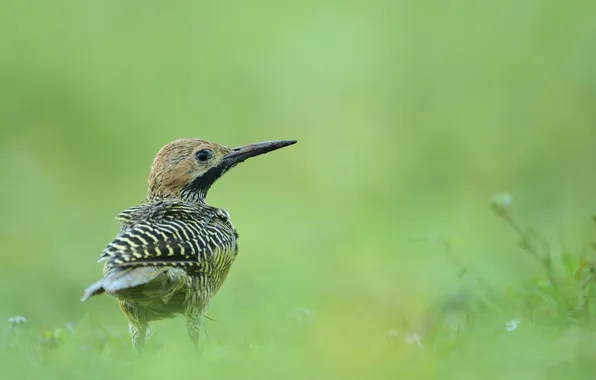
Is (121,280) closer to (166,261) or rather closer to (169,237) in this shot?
Answer: (166,261)

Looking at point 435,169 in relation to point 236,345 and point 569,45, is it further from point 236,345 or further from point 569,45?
point 236,345

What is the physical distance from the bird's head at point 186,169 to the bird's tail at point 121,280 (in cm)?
181

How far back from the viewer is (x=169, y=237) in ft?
24.6

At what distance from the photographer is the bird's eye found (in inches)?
357

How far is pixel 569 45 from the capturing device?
640 inches

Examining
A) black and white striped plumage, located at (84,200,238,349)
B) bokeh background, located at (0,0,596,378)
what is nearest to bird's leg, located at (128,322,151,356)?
black and white striped plumage, located at (84,200,238,349)

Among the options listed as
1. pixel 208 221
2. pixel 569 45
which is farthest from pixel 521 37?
pixel 208 221

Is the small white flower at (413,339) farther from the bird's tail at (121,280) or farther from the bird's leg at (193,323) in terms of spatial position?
the bird's tail at (121,280)

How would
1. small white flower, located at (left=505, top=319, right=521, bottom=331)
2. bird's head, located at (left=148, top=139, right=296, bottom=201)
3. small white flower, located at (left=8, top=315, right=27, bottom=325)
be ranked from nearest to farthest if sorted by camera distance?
small white flower, located at (left=505, top=319, right=521, bottom=331)
small white flower, located at (left=8, top=315, right=27, bottom=325)
bird's head, located at (left=148, top=139, right=296, bottom=201)

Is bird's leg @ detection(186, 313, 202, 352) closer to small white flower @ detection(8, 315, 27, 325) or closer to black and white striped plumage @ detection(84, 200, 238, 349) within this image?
black and white striped plumage @ detection(84, 200, 238, 349)

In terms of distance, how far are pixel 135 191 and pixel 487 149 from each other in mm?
4127

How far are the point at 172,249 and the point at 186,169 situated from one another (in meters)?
1.63

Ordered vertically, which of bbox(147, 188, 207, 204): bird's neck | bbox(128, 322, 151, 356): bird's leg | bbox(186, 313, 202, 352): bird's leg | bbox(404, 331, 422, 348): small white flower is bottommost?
bbox(186, 313, 202, 352): bird's leg

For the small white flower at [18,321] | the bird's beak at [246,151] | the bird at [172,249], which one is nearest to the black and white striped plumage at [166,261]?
the bird at [172,249]
